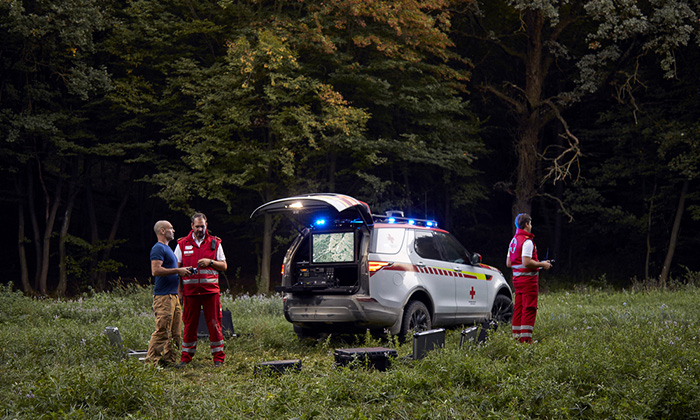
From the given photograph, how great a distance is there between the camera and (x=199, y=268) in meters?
8.01

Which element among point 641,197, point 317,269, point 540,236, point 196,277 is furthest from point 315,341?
point 540,236

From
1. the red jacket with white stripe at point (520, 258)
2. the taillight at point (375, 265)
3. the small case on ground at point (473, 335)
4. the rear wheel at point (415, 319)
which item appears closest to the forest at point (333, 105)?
the rear wheel at point (415, 319)

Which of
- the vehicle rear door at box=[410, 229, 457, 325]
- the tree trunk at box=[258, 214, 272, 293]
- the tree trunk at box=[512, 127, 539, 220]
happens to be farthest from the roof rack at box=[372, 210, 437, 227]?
the tree trunk at box=[512, 127, 539, 220]

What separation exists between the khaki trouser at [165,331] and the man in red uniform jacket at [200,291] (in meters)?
0.23

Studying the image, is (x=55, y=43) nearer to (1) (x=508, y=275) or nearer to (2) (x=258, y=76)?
(2) (x=258, y=76)

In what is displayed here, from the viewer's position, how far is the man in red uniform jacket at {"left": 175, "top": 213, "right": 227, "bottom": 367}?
8016 mm

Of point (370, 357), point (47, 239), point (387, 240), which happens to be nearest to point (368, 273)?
point (387, 240)

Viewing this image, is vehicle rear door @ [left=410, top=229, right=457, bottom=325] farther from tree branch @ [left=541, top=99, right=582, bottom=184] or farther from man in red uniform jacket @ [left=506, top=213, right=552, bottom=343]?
tree branch @ [left=541, top=99, right=582, bottom=184]

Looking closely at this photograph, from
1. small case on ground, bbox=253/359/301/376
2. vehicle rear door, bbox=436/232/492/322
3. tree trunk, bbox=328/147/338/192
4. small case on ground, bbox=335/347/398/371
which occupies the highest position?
tree trunk, bbox=328/147/338/192

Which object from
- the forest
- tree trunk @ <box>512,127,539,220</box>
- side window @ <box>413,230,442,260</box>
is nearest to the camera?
side window @ <box>413,230,442,260</box>

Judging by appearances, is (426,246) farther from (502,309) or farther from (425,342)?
(425,342)

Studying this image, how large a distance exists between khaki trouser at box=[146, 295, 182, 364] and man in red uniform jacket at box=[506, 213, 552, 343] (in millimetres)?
4672

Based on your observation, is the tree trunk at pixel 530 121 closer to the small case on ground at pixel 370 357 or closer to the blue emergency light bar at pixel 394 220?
the blue emergency light bar at pixel 394 220

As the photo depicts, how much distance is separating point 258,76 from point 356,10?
139 inches
